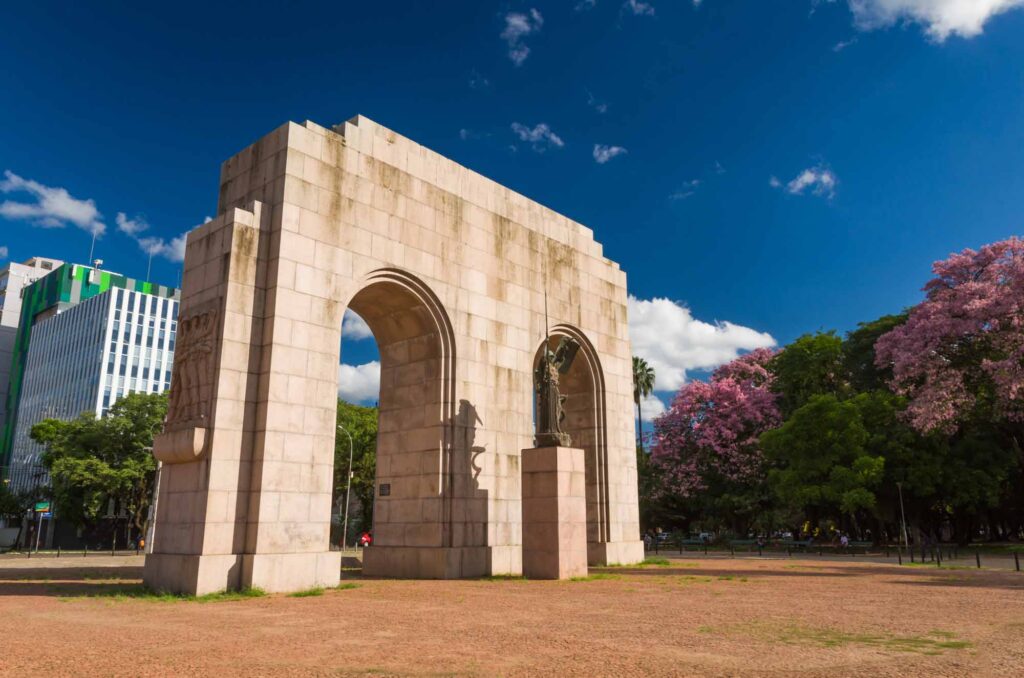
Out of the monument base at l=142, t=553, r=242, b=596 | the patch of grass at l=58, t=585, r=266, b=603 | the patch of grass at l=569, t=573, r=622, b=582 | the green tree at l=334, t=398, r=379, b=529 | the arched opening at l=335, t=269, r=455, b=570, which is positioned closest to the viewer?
the patch of grass at l=58, t=585, r=266, b=603

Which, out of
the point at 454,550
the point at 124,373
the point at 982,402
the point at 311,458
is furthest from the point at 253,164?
the point at 124,373

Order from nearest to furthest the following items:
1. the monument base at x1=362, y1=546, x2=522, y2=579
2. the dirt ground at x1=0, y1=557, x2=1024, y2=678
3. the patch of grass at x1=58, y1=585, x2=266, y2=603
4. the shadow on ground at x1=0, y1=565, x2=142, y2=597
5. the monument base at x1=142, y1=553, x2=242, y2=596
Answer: the dirt ground at x1=0, y1=557, x2=1024, y2=678
the patch of grass at x1=58, y1=585, x2=266, y2=603
the monument base at x1=142, y1=553, x2=242, y2=596
the shadow on ground at x1=0, y1=565, x2=142, y2=597
the monument base at x1=362, y1=546, x2=522, y2=579

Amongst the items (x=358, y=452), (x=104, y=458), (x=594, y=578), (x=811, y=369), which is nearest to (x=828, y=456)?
(x=811, y=369)

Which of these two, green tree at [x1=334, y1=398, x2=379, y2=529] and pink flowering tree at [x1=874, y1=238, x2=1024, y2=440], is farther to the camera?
green tree at [x1=334, y1=398, x2=379, y2=529]

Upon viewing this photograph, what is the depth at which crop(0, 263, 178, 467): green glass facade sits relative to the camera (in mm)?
96000

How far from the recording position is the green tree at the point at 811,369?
40.1 m

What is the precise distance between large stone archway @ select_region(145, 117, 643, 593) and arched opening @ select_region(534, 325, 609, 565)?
74mm

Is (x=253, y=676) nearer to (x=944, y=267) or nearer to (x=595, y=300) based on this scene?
(x=595, y=300)

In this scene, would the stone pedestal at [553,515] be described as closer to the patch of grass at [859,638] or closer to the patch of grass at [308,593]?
the patch of grass at [308,593]

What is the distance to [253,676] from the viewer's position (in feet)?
22.6

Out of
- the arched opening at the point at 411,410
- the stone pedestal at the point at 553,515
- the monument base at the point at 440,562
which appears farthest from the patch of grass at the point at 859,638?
the arched opening at the point at 411,410

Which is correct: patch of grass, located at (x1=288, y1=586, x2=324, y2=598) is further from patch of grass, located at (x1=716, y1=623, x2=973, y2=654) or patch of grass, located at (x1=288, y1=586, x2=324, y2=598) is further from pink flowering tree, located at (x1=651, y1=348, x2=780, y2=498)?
pink flowering tree, located at (x1=651, y1=348, x2=780, y2=498)

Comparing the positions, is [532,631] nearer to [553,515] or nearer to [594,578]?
[553,515]

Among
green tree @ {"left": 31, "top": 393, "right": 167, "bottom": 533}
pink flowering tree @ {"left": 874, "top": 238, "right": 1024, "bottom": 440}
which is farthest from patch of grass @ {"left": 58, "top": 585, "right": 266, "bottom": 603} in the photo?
green tree @ {"left": 31, "top": 393, "right": 167, "bottom": 533}
